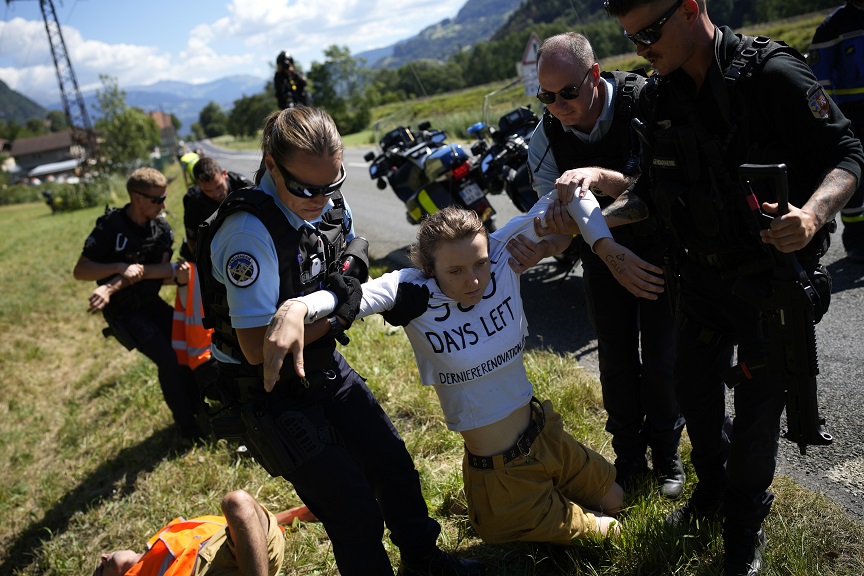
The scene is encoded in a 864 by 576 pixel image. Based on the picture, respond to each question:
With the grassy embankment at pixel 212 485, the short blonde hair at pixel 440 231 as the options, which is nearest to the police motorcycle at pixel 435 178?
the grassy embankment at pixel 212 485

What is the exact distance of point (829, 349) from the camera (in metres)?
4.24

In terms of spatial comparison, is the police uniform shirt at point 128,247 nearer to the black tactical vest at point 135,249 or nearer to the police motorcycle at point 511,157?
the black tactical vest at point 135,249

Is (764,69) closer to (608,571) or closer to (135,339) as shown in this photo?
(608,571)

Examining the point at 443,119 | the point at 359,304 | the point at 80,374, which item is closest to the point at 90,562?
the point at 359,304

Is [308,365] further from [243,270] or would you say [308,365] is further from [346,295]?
[243,270]

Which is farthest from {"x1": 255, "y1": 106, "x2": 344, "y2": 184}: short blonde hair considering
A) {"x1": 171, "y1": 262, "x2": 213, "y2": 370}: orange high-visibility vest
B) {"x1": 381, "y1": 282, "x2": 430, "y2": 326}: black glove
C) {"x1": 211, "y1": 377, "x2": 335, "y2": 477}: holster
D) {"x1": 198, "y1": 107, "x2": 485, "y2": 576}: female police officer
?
{"x1": 171, "y1": 262, "x2": 213, "y2": 370}: orange high-visibility vest

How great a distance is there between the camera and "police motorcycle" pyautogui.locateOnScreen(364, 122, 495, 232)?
7.01 m

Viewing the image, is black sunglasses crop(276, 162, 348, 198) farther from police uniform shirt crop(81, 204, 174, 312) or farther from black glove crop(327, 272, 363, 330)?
police uniform shirt crop(81, 204, 174, 312)

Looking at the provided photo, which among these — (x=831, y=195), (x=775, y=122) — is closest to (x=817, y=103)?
(x=775, y=122)

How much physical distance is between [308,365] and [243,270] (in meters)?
0.47

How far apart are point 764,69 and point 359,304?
1.61 metres

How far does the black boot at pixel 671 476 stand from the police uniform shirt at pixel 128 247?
3.95 m

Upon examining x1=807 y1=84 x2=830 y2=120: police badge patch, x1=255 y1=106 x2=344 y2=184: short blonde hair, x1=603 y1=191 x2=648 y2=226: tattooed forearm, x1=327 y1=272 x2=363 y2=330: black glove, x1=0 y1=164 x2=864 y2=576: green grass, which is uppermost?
x1=255 y1=106 x2=344 y2=184: short blonde hair

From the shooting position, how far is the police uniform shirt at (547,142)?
3244 millimetres
